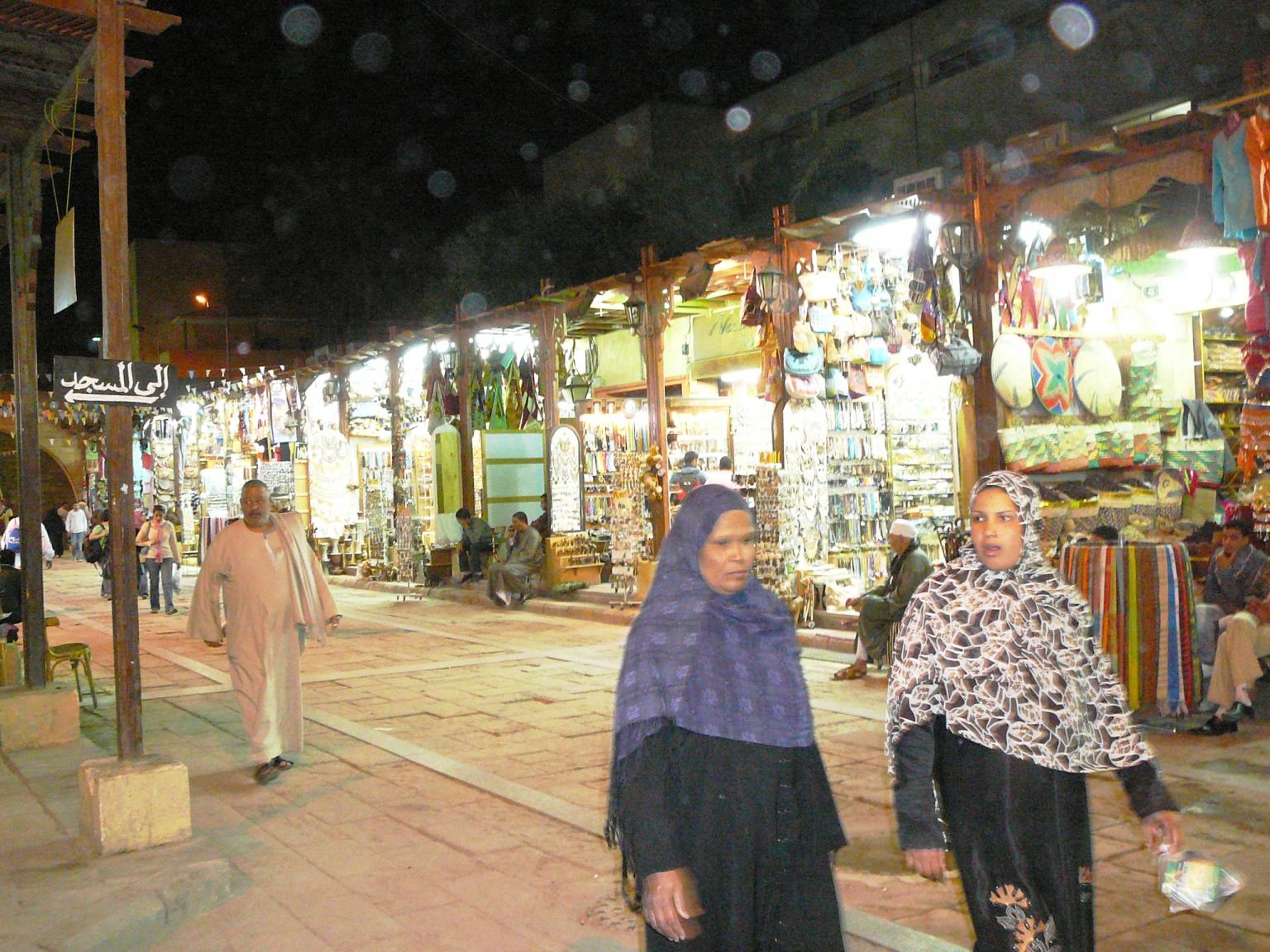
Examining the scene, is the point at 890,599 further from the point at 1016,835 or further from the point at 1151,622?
the point at 1016,835

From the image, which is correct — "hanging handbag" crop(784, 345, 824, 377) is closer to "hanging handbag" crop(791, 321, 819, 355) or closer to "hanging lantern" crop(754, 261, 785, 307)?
"hanging handbag" crop(791, 321, 819, 355)

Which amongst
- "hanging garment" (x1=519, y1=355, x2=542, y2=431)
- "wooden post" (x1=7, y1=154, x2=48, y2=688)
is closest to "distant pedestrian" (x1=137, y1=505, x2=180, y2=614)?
"hanging garment" (x1=519, y1=355, x2=542, y2=431)

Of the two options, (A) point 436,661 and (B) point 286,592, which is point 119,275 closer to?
(B) point 286,592

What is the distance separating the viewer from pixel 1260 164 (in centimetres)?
792

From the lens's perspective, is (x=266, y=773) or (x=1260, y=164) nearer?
(x=266, y=773)

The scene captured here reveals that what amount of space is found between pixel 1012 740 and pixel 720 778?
0.81 m

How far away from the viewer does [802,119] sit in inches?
1059

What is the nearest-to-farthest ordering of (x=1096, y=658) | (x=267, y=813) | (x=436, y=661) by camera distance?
1. (x=1096, y=658)
2. (x=267, y=813)
3. (x=436, y=661)

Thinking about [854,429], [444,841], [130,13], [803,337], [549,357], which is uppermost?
[130,13]

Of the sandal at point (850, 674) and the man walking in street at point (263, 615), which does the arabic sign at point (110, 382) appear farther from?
the sandal at point (850, 674)

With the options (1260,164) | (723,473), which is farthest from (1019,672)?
(723,473)

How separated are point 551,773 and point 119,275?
146 inches

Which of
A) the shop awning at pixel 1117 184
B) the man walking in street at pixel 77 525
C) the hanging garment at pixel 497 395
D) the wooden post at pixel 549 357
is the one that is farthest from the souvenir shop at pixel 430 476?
the man walking in street at pixel 77 525

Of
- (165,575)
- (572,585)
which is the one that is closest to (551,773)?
(572,585)
